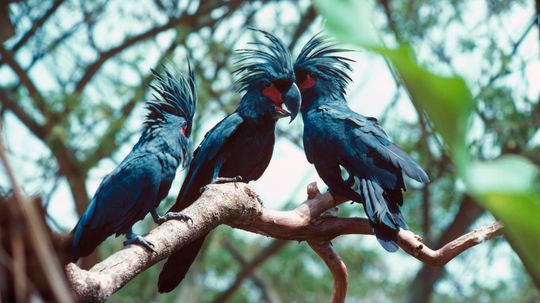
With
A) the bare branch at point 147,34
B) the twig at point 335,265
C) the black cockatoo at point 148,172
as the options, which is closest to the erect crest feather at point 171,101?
the black cockatoo at point 148,172

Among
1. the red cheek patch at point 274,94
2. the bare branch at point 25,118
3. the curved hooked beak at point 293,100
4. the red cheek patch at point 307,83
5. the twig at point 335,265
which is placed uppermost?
the bare branch at point 25,118

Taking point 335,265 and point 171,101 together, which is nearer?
point 335,265

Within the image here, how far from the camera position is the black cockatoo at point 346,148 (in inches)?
139

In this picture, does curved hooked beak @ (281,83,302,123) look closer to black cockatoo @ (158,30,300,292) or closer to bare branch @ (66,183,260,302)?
black cockatoo @ (158,30,300,292)

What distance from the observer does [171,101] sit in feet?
13.0

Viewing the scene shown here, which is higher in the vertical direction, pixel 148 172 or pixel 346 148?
pixel 148 172

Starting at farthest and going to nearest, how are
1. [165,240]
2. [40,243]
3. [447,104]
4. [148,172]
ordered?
[148,172]
[165,240]
[40,243]
[447,104]

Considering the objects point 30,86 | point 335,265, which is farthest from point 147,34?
point 335,265

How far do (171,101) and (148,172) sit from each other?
478mm

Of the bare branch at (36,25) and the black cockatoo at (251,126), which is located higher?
the bare branch at (36,25)

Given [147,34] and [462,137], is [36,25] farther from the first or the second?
[462,137]

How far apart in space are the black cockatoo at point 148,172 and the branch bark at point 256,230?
0.76 feet

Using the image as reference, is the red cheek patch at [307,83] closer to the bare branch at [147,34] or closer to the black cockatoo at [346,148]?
the black cockatoo at [346,148]

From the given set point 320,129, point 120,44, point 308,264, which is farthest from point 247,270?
point 320,129
